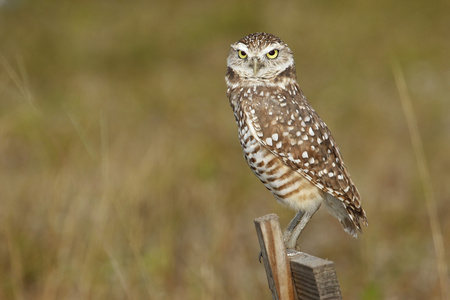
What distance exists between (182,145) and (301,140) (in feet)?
13.5

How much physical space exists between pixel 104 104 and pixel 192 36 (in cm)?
427

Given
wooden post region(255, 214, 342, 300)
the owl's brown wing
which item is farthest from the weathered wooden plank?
the owl's brown wing

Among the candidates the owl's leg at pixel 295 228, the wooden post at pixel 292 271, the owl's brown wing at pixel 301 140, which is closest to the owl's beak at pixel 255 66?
the owl's brown wing at pixel 301 140

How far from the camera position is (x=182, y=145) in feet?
21.2

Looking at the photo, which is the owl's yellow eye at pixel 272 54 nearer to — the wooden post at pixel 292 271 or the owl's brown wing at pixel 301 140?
the owl's brown wing at pixel 301 140

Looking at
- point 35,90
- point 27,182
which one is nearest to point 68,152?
A: point 27,182

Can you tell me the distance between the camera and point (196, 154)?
6082 mm

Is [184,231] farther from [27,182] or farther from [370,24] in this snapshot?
[370,24]

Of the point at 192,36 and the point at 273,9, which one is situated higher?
the point at 273,9

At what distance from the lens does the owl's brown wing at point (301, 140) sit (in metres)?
2.43

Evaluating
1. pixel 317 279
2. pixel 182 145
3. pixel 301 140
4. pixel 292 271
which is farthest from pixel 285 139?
pixel 182 145

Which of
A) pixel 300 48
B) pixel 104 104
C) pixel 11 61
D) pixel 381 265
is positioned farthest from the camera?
pixel 300 48

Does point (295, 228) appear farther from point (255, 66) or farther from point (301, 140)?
point (255, 66)

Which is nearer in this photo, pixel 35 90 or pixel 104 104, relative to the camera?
pixel 104 104
